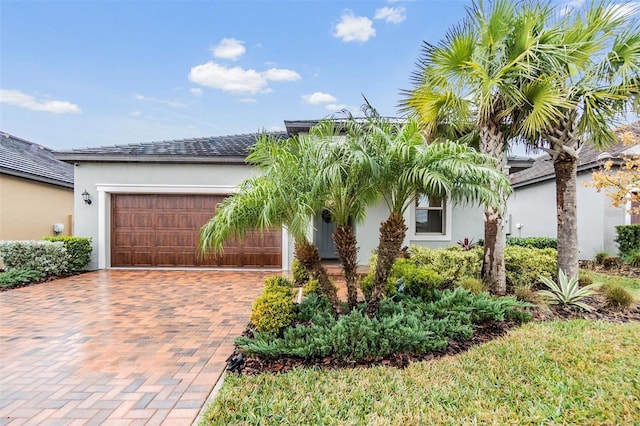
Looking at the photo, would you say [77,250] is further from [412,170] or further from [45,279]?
[412,170]

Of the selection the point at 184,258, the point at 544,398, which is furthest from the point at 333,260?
the point at 544,398

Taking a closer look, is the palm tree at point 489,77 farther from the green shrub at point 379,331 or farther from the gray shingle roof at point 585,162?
the gray shingle roof at point 585,162

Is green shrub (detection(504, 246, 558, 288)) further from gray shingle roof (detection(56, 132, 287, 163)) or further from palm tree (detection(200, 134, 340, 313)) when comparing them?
gray shingle roof (detection(56, 132, 287, 163))

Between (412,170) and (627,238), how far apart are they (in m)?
12.1

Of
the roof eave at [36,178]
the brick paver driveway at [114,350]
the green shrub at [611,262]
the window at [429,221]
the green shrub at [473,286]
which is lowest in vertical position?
the brick paver driveway at [114,350]

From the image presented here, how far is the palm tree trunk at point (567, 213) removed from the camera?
652 cm

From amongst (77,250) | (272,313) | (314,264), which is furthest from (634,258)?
(77,250)

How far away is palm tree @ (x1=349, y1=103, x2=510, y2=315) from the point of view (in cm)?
397

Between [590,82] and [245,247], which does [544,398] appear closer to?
[590,82]

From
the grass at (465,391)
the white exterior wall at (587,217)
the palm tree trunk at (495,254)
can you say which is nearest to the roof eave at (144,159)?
the palm tree trunk at (495,254)

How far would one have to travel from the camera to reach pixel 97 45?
41.7 ft

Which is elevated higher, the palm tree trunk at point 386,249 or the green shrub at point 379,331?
the palm tree trunk at point 386,249

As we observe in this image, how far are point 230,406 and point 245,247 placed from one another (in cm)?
824

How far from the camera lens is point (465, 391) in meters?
3.23
